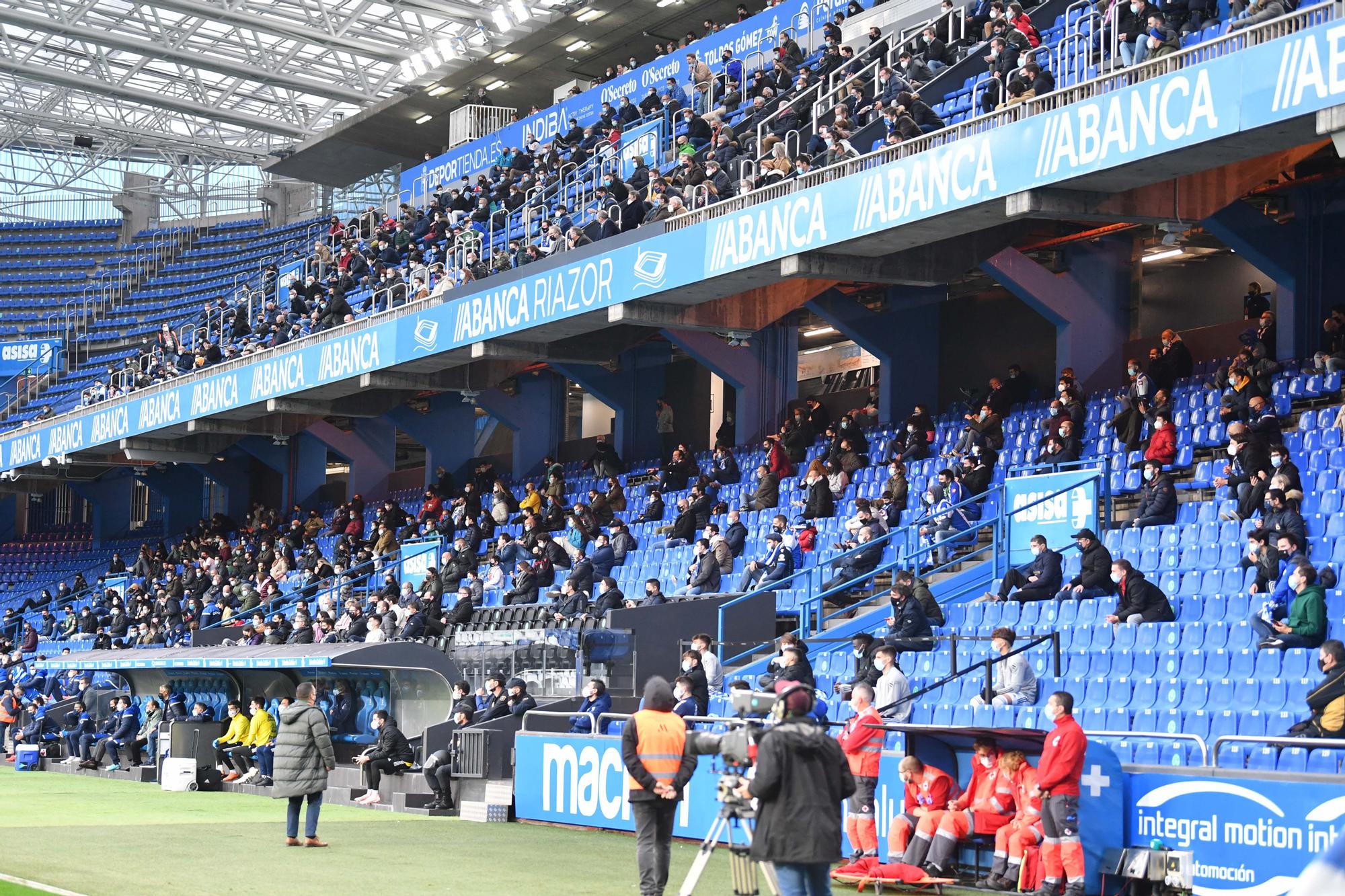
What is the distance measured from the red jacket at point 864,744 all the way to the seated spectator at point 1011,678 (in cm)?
223

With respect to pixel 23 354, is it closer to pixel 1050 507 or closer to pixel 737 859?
pixel 1050 507

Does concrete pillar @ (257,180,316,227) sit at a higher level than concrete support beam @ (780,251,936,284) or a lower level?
higher

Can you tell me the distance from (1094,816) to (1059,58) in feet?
34.9

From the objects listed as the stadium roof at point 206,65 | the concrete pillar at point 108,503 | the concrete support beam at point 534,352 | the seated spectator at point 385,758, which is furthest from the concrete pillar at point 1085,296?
the concrete pillar at point 108,503

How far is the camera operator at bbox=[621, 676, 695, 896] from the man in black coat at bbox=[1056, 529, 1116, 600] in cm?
622

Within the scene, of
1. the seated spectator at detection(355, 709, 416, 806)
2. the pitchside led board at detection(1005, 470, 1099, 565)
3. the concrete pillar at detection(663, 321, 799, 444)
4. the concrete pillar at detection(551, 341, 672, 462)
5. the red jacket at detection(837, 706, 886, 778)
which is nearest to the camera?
the red jacket at detection(837, 706, 886, 778)

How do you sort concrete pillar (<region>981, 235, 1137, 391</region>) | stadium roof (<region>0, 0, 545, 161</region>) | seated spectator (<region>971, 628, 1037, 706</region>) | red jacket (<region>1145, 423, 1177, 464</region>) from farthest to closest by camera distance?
1. stadium roof (<region>0, 0, 545, 161</region>)
2. concrete pillar (<region>981, 235, 1137, 391</region>)
3. red jacket (<region>1145, 423, 1177, 464</region>)
4. seated spectator (<region>971, 628, 1037, 706</region>)

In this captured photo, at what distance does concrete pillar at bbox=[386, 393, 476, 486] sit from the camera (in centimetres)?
3203

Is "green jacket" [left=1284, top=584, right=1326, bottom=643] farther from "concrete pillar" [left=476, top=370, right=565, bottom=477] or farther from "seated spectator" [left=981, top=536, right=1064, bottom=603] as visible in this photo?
"concrete pillar" [left=476, top=370, right=565, bottom=477]

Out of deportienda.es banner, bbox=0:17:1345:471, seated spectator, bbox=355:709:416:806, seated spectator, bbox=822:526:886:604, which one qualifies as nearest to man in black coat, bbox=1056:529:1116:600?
seated spectator, bbox=822:526:886:604

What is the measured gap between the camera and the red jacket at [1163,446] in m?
16.0

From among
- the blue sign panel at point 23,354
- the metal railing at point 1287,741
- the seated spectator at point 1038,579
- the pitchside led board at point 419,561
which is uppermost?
the blue sign panel at point 23,354

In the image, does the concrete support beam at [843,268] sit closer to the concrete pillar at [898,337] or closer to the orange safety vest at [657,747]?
the concrete pillar at [898,337]

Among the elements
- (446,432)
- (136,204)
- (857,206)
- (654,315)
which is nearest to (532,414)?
(446,432)
